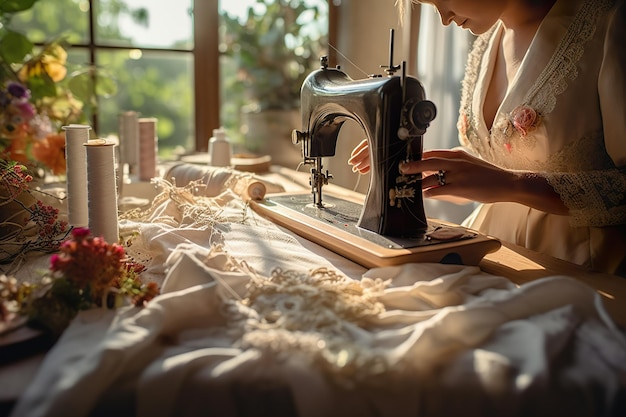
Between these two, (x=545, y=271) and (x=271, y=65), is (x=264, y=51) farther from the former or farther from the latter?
(x=545, y=271)

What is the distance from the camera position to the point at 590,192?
1.11 metres

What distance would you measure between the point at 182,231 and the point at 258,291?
1.13 feet

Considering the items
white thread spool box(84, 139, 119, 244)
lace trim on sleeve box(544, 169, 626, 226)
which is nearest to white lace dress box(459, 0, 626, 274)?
lace trim on sleeve box(544, 169, 626, 226)

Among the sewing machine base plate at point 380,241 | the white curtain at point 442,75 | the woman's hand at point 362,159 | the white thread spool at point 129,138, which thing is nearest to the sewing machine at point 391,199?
the sewing machine base plate at point 380,241

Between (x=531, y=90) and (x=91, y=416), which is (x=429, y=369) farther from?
(x=531, y=90)

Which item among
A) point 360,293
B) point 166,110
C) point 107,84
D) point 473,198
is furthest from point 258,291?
point 166,110

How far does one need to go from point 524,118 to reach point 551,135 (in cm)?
7

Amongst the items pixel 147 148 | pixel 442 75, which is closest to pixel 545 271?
pixel 147 148

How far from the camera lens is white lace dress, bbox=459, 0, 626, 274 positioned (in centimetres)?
111

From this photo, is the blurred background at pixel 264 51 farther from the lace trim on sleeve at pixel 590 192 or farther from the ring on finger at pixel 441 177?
the ring on finger at pixel 441 177

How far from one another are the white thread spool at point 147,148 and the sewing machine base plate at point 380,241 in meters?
0.80

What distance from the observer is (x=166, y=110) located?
5.18 metres

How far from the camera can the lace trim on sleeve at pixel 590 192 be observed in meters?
1.11

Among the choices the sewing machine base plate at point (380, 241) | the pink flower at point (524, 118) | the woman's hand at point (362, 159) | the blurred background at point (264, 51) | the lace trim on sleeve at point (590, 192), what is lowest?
the sewing machine base plate at point (380, 241)
